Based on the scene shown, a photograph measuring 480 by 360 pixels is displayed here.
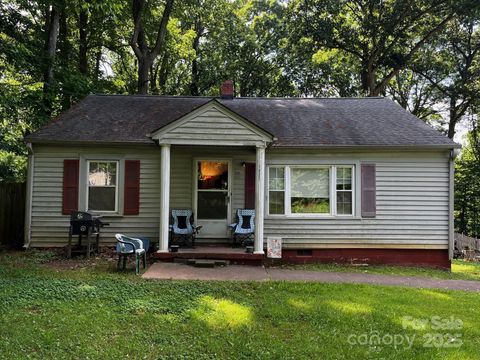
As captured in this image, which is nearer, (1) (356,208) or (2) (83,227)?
(2) (83,227)

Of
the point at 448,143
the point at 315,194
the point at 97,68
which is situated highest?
the point at 97,68

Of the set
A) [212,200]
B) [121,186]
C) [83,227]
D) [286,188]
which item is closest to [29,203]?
[83,227]

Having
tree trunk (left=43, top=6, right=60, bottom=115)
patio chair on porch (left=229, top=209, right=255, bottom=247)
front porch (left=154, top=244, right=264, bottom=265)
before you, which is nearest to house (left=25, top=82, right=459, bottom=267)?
patio chair on porch (left=229, top=209, right=255, bottom=247)

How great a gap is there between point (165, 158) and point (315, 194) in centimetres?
380

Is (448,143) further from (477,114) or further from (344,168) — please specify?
(477,114)

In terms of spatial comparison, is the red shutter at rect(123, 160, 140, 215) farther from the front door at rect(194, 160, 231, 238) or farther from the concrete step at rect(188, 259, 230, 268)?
the concrete step at rect(188, 259, 230, 268)

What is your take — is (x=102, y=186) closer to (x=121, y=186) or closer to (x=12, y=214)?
(x=121, y=186)

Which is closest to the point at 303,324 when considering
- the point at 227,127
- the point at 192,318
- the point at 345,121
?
the point at 192,318

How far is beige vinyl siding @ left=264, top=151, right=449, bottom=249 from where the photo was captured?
898cm

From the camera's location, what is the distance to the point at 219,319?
452 centimetres

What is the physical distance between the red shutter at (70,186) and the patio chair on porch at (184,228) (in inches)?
98.6

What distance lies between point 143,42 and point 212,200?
1189cm

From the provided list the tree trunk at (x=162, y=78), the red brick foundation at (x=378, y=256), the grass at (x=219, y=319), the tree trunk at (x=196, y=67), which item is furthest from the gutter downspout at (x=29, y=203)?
the tree trunk at (x=196, y=67)

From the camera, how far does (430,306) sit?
5.35 m
